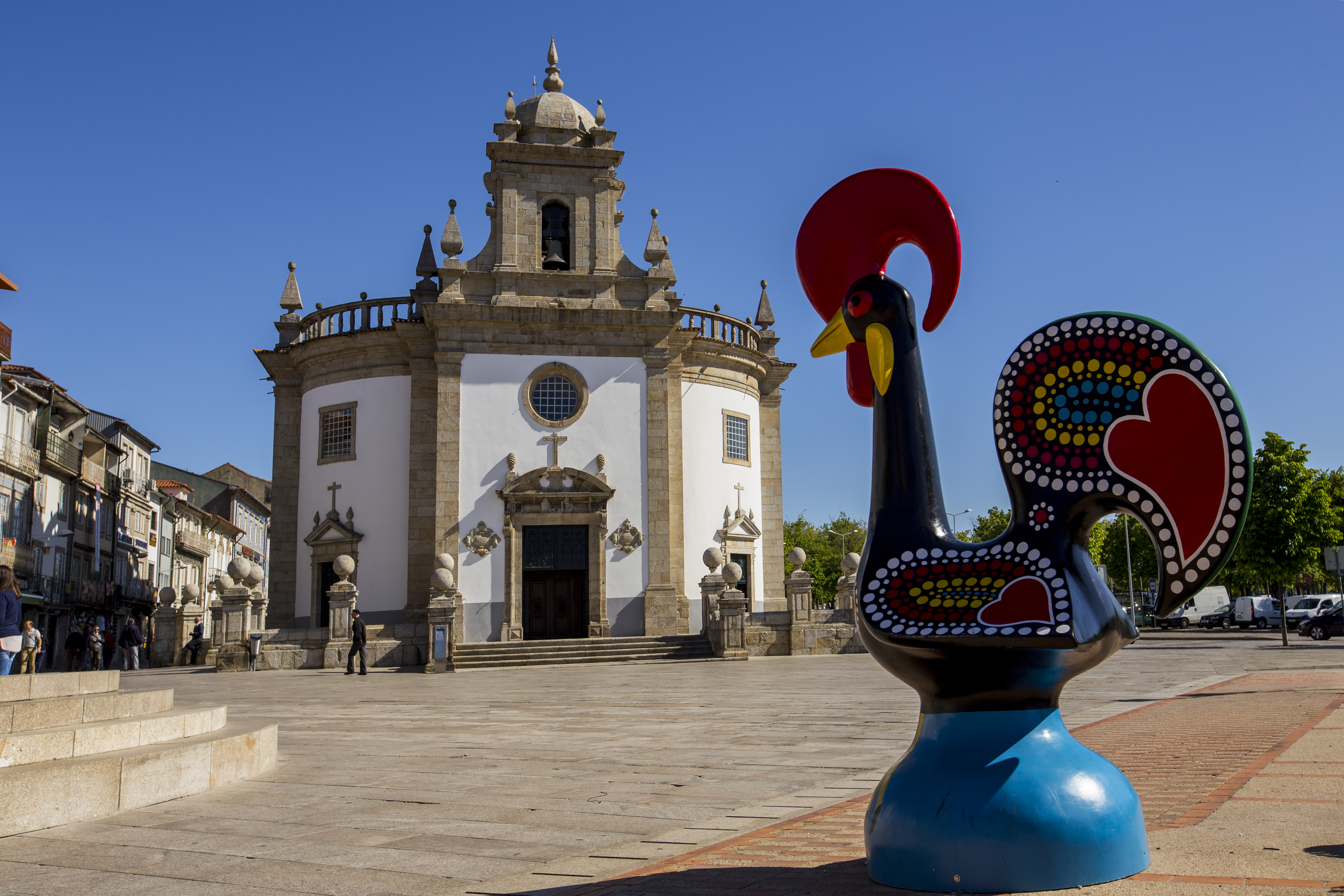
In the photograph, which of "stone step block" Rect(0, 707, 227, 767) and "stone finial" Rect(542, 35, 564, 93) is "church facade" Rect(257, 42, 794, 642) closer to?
"stone finial" Rect(542, 35, 564, 93)

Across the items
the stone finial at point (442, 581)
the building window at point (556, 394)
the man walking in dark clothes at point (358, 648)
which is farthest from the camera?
the building window at point (556, 394)

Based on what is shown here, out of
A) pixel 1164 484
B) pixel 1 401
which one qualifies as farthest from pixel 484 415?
pixel 1164 484

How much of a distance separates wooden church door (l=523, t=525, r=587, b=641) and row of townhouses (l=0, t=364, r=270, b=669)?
25.6 feet

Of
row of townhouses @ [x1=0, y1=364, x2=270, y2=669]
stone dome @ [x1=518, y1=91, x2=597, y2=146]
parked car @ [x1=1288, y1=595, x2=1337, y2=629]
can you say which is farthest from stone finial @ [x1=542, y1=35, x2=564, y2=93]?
parked car @ [x1=1288, y1=595, x2=1337, y2=629]

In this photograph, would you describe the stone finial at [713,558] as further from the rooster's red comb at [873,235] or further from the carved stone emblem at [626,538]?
the rooster's red comb at [873,235]

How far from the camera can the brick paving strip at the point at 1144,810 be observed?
179 inches

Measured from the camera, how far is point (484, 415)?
28922 mm

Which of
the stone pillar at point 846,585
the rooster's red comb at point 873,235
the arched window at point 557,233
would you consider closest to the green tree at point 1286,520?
the stone pillar at point 846,585

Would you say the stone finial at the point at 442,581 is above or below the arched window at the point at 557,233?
below

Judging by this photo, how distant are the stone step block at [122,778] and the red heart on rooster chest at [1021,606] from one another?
597 cm

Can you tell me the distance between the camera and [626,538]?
28906mm

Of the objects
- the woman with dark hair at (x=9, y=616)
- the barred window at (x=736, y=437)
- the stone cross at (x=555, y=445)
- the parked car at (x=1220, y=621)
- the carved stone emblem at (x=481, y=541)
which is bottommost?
the parked car at (x=1220, y=621)

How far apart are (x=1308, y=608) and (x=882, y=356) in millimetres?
53544

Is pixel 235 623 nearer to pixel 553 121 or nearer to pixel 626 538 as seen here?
pixel 626 538
